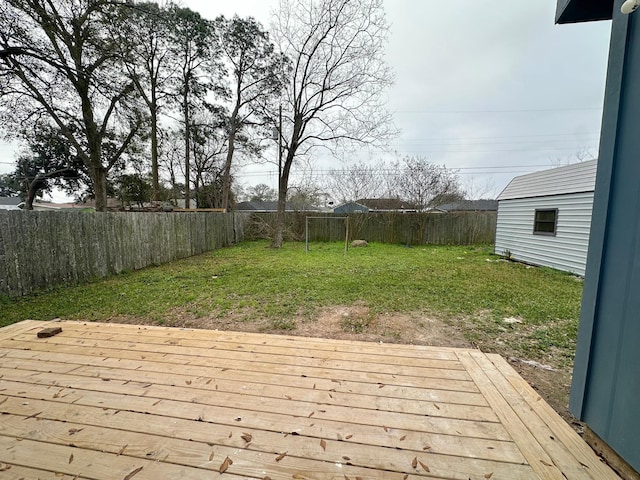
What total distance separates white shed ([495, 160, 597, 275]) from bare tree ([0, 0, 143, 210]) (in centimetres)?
982

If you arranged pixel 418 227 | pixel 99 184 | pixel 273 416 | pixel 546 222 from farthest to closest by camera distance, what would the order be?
pixel 418 227 → pixel 99 184 → pixel 546 222 → pixel 273 416

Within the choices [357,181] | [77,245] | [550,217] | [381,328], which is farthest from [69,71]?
[550,217]

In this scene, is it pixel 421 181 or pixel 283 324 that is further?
pixel 421 181

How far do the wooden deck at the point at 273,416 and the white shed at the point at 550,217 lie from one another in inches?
235

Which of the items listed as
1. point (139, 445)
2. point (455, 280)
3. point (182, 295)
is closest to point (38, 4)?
point (182, 295)

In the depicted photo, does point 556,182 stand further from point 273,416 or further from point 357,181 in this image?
point 273,416

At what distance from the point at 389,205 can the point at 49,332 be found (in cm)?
1216

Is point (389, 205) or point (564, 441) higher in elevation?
point (389, 205)

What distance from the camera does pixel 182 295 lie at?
4078 mm

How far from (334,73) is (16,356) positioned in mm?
10356

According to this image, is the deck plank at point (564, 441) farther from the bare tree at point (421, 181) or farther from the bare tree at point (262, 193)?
the bare tree at point (262, 193)

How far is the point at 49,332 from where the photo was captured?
2.16 metres

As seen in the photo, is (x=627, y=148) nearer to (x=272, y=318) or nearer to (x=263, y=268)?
(x=272, y=318)

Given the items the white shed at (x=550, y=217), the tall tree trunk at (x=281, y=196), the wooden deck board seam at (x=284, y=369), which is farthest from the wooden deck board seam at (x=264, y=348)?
the tall tree trunk at (x=281, y=196)
